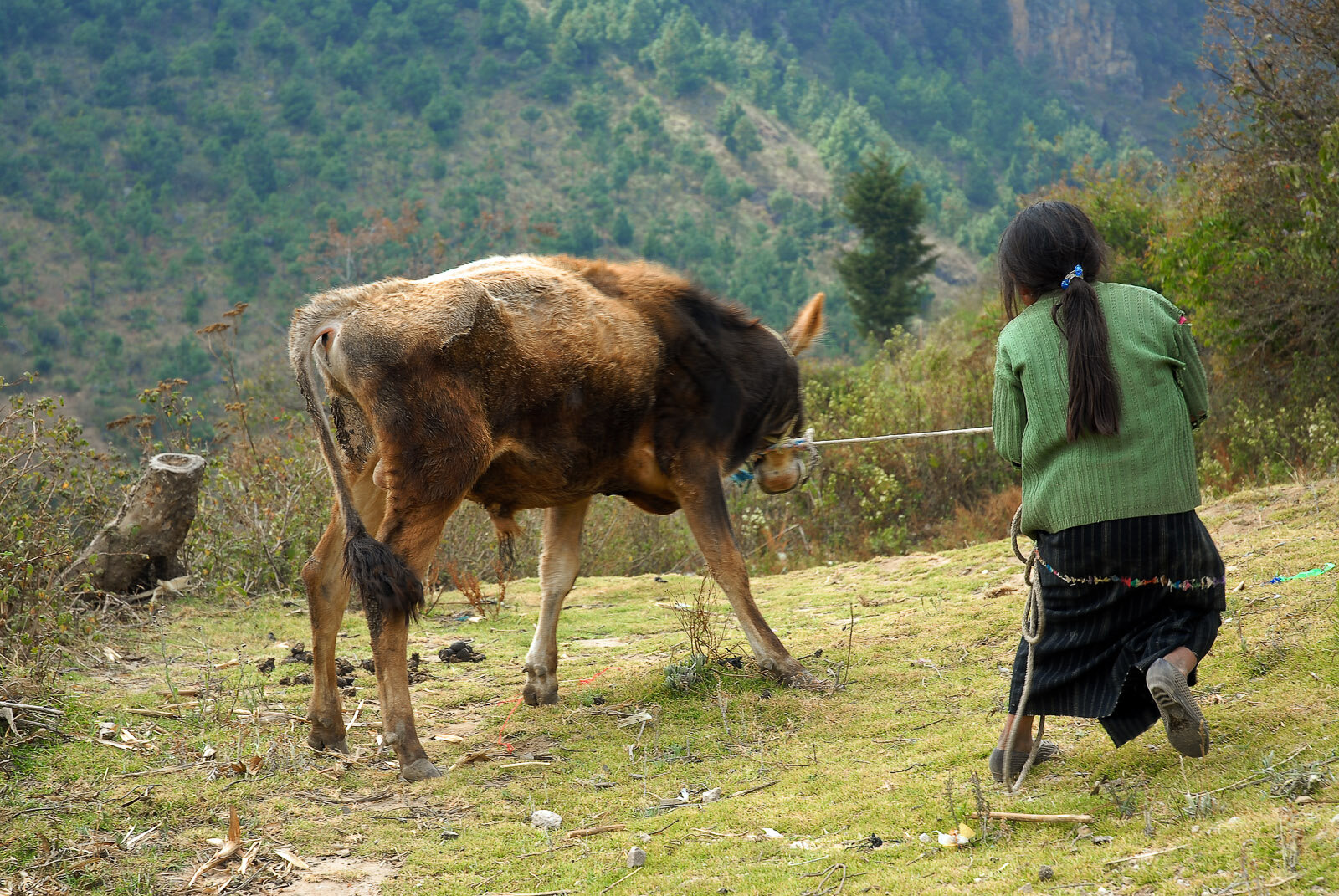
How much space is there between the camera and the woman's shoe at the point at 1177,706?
3465 millimetres

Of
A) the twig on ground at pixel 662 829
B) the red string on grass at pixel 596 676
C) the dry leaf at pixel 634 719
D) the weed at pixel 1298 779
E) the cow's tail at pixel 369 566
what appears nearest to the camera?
the weed at pixel 1298 779

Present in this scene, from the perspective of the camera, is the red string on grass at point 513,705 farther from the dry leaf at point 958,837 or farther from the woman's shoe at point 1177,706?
the woman's shoe at point 1177,706

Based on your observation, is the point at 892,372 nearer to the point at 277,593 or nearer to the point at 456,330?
the point at 277,593

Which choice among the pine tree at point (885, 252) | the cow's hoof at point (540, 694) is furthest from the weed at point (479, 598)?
the pine tree at point (885, 252)

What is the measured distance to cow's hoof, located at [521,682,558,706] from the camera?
6.22 m

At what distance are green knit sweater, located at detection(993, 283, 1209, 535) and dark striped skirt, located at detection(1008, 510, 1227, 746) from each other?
83mm

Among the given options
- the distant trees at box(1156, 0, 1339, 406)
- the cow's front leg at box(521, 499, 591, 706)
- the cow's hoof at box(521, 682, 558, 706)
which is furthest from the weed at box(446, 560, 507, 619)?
the distant trees at box(1156, 0, 1339, 406)

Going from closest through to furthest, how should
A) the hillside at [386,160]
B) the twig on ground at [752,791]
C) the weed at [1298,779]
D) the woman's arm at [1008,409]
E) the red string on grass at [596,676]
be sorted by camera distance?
the weed at [1298,779] → the woman's arm at [1008,409] → the twig on ground at [752,791] → the red string on grass at [596,676] → the hillside at [386,160]

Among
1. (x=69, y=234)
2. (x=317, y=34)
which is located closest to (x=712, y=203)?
(x=317, y=34)

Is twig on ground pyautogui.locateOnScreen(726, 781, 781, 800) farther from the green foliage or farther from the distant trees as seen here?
the distant trees

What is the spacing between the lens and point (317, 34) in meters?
66.1

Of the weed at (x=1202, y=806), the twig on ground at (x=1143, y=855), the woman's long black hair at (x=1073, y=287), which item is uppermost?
the woman's long black hair at (x=1073, y=287)

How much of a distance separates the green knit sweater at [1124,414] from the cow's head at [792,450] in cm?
319

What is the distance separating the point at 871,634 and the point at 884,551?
6240mm
